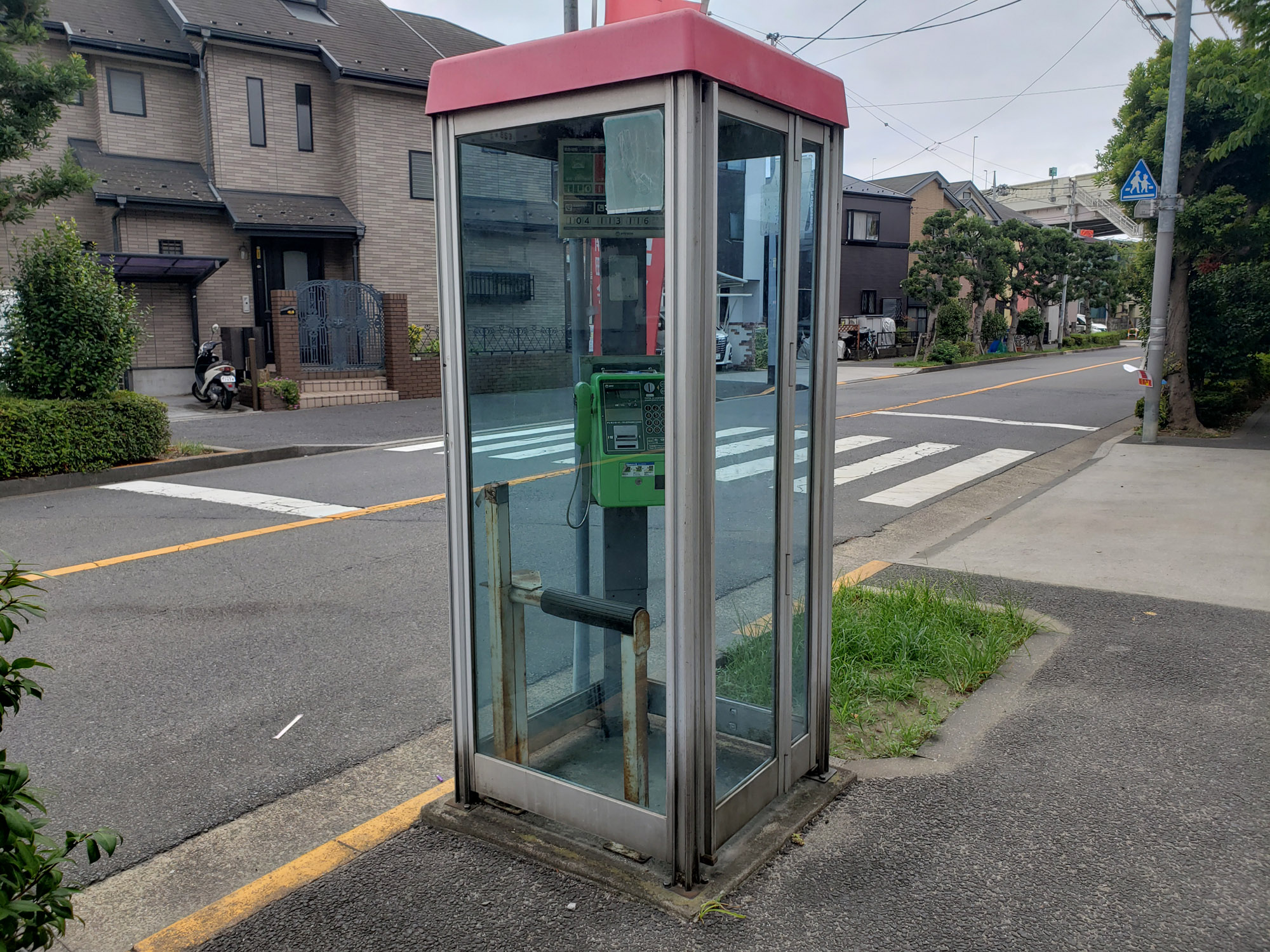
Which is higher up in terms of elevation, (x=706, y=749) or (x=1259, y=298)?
(x=1259, y=298)

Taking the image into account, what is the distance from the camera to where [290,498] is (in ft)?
31.7

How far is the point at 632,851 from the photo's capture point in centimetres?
316

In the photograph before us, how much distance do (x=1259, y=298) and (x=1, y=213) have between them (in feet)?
51.7

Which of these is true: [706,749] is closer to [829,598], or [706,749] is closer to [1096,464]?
[829,598]

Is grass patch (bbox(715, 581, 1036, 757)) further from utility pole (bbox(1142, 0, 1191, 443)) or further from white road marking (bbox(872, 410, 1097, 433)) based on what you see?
white road marking (bbox(872, 410, 1097, 433))

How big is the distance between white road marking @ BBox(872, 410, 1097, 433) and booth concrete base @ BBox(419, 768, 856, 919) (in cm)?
1343

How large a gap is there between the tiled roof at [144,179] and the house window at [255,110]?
4.47 ft

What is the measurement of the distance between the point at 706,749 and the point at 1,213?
12.4 m

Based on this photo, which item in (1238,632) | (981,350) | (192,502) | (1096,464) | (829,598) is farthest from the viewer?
(981,350)

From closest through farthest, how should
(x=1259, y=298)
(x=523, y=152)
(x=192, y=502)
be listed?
(x=523, y=152)
(x=192, y=502)
(x=1259, y=298)

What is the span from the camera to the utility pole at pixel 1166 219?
11.6m

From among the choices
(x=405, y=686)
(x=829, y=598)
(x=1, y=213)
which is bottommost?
(x=405, y=686)

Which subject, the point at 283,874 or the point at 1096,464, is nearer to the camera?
the point at 283,874

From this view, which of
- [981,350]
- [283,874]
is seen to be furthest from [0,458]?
[981,350]
